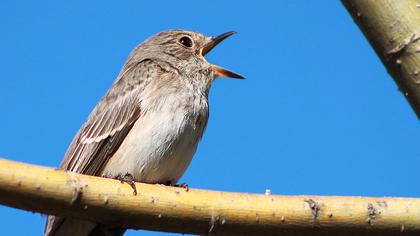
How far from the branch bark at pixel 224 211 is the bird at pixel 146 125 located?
6.08 ft

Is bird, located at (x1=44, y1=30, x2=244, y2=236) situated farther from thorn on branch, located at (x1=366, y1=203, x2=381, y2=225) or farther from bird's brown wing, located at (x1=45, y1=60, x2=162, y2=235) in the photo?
thorn on branch, located at (x1=366, y1=203, x2=381, y2=225)

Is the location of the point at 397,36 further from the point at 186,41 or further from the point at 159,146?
the point at 186,41

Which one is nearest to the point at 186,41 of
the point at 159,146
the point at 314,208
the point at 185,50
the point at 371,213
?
the point at 185,50

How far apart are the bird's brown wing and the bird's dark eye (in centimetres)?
86

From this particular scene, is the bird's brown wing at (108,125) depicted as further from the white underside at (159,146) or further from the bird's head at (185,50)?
the bird's head at (185,50)

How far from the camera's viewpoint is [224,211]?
3820mm

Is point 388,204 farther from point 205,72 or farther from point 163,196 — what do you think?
point 205,72

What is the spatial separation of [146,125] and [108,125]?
77 centimetres

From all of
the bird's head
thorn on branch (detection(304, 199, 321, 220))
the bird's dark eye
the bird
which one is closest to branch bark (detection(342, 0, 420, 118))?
thorn on branch (detection(304, 199, 321, 220))

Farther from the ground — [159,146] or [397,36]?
[159,146]

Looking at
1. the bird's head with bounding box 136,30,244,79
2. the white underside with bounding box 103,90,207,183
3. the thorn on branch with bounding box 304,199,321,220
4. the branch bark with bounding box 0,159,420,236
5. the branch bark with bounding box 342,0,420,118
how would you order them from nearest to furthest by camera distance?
the branch bark with bounding box 342,0,420,118
the branch bark with bounding box 0,159,420,236
the thorn on branch with bounding box 304,199,321,220
the white underside with bounding box 103,90,207,183
the bird's head with bounding box 136,30,244,79

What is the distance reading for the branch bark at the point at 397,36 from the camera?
2.96 metres

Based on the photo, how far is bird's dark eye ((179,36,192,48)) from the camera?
8482 mm

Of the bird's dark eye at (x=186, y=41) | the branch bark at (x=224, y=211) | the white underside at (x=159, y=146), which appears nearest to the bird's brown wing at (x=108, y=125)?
the white underside at (x=159, y=146)
